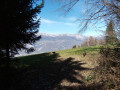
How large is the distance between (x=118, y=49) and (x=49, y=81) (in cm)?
424

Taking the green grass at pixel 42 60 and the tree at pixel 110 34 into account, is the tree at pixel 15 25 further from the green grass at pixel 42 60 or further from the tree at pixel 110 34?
the tree at pixel 110 34

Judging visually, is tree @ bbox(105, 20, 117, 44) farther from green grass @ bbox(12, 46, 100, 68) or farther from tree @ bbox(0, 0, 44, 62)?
green grass @ bbox(12, 46, 100, 68)

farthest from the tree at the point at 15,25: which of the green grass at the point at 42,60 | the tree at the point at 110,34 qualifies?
the tree at the point at 110,34

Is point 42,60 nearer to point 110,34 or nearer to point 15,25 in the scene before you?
point 15,25

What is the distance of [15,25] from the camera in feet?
16.1

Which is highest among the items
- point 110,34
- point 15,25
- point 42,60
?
point 15,25

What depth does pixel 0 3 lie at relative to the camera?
4.02 m

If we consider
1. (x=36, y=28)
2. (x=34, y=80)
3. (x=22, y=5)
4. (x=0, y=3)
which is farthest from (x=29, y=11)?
(x=34, y=80)

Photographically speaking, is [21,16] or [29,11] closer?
[21,16]

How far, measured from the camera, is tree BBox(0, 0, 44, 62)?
4.15 metres

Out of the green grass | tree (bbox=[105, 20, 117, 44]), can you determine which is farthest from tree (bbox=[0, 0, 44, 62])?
tree (bbox=[105, 20, 117, 44])

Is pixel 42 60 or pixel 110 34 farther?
pixel 42 60

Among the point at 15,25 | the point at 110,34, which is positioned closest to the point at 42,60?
the point at 15,25

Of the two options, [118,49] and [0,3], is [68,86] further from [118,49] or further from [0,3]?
[0,3]
